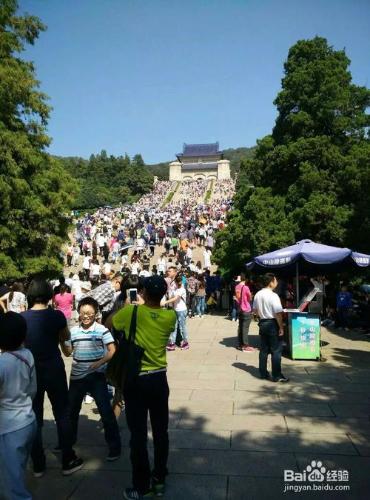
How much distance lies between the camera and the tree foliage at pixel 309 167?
1241cm

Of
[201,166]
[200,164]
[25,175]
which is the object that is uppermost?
[200,164]

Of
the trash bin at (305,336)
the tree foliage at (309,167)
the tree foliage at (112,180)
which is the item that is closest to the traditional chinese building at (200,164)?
the tree foliage at (112,180)

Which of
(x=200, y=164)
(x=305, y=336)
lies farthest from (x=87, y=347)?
(x=200, y=164)

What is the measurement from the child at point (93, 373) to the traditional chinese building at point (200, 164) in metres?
94.1

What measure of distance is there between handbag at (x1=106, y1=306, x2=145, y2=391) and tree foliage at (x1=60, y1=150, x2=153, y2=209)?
6537 cm

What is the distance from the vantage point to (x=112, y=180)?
283 ft

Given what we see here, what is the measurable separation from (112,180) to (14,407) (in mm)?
86490

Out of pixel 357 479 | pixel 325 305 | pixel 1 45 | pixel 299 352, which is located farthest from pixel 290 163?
pixel 357 479

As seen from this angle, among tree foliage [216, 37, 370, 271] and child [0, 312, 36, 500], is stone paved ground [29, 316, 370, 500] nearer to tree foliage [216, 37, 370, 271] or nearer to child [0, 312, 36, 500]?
child [0, 312, 36, 500]

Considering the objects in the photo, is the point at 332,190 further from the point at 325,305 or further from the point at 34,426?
the point at 34,426

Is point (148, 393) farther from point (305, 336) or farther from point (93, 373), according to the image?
point (305, 336)

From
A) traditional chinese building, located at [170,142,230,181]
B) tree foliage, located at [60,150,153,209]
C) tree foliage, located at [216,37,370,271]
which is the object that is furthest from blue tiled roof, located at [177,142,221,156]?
tree foliage, located at [216,37,370,271]

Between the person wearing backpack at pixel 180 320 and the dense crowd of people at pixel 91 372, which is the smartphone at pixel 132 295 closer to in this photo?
the dense crowd of people at pixel 91 372

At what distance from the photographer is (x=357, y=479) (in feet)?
11.0
